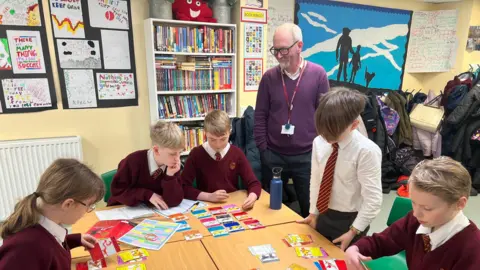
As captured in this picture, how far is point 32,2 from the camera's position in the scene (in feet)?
8.79

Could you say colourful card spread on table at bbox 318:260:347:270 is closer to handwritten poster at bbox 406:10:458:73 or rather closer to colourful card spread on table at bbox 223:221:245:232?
colourful card spread on table at bbox 223:221:245:232

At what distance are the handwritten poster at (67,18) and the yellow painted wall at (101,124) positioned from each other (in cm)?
6

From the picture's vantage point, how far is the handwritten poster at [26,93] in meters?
2.73

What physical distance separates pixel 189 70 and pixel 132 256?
2.16m

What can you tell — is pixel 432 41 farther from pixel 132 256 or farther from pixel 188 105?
pixel 132 256

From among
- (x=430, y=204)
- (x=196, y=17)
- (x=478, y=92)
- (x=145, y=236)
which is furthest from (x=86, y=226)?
(x=478, y=92)

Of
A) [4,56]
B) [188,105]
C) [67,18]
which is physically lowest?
[188,105]

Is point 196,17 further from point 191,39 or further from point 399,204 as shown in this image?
point 399,204

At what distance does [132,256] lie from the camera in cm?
133

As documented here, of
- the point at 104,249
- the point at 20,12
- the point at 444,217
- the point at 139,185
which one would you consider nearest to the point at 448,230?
the point at 444,217

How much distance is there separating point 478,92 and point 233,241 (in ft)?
12.3

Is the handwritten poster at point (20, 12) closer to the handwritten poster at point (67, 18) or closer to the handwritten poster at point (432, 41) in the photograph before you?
the handwritten poster at point (67, 18)

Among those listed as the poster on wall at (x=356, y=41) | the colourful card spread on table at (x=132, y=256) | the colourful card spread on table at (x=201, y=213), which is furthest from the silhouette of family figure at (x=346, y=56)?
the colourful card spread on table at (x=132, y=256)

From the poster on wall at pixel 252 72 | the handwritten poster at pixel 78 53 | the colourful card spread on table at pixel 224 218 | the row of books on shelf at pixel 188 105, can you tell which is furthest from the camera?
the poster on wall at pixel 252 72
